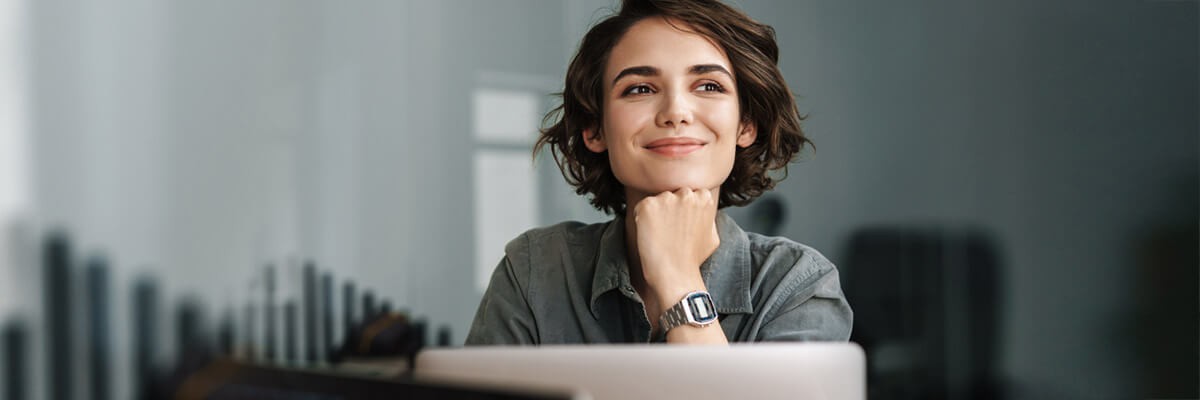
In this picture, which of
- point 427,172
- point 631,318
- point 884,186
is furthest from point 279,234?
point 884,186

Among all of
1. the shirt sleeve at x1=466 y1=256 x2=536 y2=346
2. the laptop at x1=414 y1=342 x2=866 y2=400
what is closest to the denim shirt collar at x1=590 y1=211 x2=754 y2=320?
the shirt sleeve at x1=466 y1=256 x2=536 y2=346

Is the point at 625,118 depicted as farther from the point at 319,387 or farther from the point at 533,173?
the point at 533,173

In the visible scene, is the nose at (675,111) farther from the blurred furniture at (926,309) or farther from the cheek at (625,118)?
the blurred furniture at (926,309)

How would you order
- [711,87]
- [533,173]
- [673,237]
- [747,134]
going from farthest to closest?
1. [533,173]
2. [747,134]
3. [711,87]
4. [673,237]

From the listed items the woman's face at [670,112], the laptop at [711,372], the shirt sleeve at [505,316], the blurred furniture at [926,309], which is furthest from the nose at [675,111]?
the blurred furniture at [926,309]

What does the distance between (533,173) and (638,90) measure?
4.54ft

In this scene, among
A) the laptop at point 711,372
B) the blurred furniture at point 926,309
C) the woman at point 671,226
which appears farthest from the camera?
the blurred furniture at point 926,309

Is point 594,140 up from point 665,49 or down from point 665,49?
down

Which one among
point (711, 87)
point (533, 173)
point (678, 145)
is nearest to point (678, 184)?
point (678, 145)

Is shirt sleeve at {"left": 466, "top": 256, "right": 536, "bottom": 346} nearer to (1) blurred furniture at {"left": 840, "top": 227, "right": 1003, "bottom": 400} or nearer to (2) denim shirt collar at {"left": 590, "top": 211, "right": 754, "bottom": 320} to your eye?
(2) denim shirt collar at {"left": 590, "top": 211, "right": 754, "bottom": 320}

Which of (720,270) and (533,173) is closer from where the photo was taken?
(720,270)

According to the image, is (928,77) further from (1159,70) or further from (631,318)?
(631,318)

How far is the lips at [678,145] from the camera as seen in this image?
139 cm

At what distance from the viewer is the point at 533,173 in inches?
111
